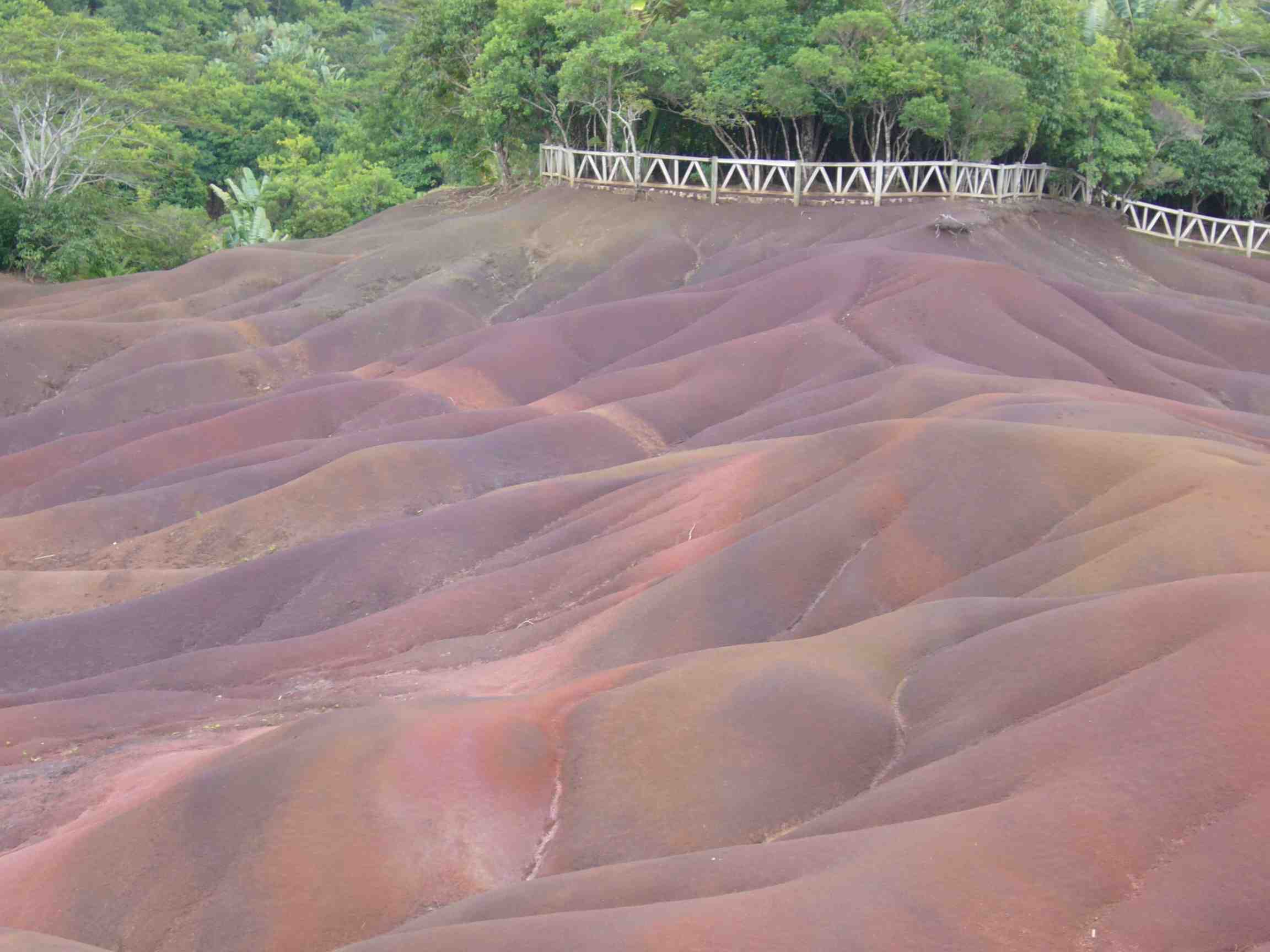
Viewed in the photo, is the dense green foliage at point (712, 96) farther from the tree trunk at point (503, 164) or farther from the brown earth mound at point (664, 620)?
the brown earth mound at point (664, 620)

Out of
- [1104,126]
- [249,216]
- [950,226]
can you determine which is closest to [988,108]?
[950,226]

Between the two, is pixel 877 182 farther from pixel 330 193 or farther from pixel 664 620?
pixel 664 620

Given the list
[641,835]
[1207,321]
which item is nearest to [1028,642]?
[641,835]

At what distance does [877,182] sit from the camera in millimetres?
46906

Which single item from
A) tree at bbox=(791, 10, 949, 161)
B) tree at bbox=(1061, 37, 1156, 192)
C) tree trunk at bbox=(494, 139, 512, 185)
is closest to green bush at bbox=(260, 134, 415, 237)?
tree trunk at bbox=(494, 139, 512, 185)

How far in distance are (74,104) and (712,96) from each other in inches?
907

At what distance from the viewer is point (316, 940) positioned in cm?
1532

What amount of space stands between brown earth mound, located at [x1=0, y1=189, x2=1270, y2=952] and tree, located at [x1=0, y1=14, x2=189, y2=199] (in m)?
8.43

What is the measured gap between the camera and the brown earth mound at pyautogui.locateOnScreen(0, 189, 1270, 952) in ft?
43.8

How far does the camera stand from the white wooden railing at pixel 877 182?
4753 cm

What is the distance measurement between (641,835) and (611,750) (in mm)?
1545

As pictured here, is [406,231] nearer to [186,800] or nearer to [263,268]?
[263,268]

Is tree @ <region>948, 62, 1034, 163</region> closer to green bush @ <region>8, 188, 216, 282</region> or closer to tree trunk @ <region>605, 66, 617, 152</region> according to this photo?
tree trunk @ <region>605, 66, 617, 152</region>

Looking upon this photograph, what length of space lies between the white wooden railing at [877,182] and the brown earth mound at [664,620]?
2786mm
